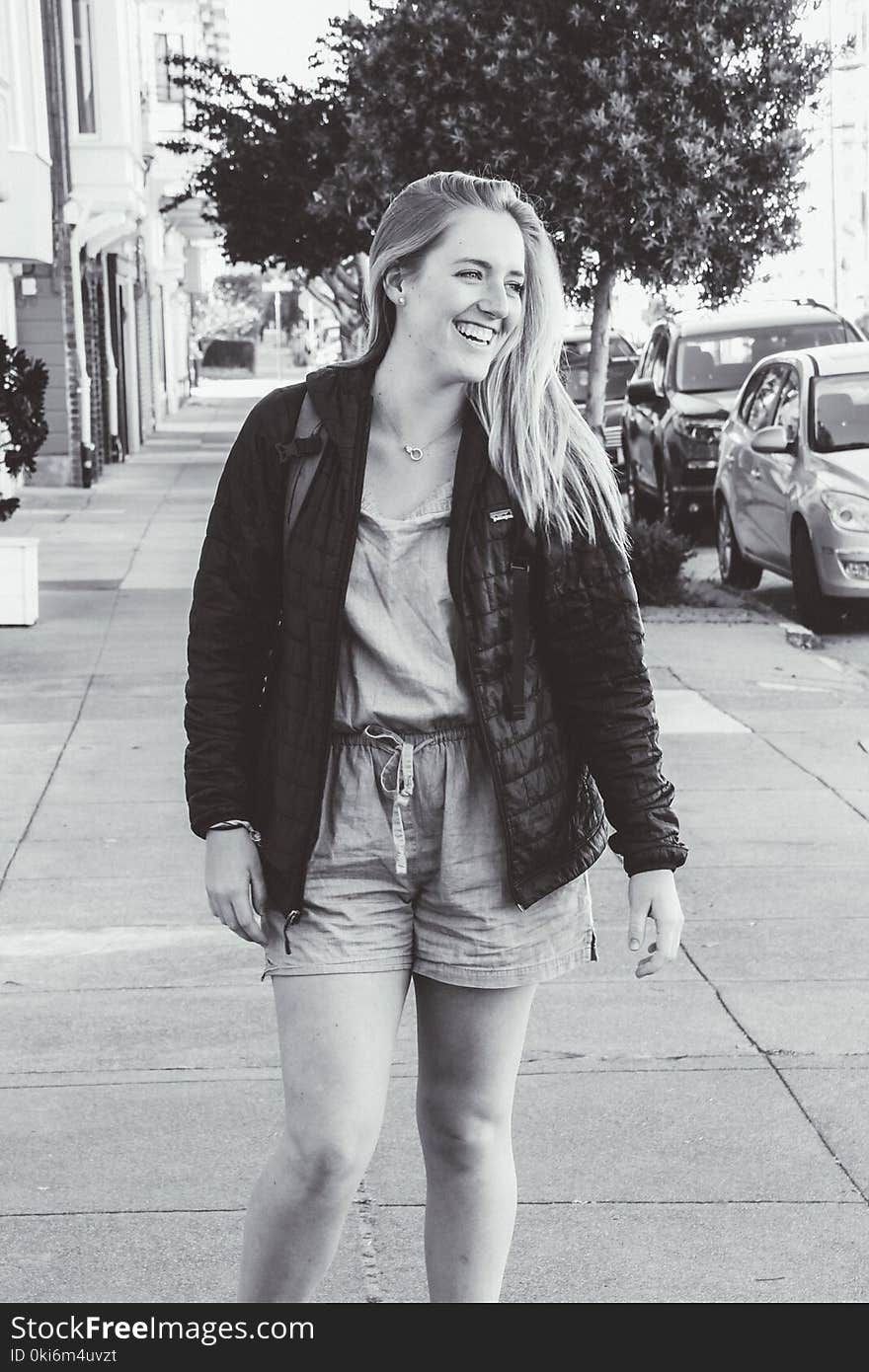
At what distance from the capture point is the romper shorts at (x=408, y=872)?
291 cm

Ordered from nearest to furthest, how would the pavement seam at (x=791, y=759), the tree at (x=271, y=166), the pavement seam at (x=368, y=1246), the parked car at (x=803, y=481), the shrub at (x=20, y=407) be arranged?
the pavement seam at (x=368, y=1246), the pavement seam at (x=791, y=759), the parked car at (x=803, y=481), the shrub at (x=20, y=407), the tree at (x=271, y=166)

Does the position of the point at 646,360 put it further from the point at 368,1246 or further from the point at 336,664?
the point at 336,664

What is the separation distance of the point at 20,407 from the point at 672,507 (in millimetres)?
6752

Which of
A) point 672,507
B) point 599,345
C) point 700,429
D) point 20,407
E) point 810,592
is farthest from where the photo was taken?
point 672,507

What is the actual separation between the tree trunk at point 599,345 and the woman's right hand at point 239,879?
1135 cm

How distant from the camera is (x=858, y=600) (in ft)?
43.3

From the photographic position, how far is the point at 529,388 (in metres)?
3.00

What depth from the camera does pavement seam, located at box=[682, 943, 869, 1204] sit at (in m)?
4.16

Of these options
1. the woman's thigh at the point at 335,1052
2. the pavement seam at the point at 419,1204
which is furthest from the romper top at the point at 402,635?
the pavement seam at the point at 419,1204

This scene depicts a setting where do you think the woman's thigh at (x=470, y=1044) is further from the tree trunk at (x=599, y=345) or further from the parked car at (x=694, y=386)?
the parked car at (x=694, y=386)

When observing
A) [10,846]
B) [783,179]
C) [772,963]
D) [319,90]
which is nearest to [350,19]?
[783,179]

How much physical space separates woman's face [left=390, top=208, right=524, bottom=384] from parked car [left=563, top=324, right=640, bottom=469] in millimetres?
18744

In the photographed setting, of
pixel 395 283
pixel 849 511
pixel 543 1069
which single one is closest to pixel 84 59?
pixel 849 511

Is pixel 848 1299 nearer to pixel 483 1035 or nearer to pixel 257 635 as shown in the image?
pixel 483 1035
